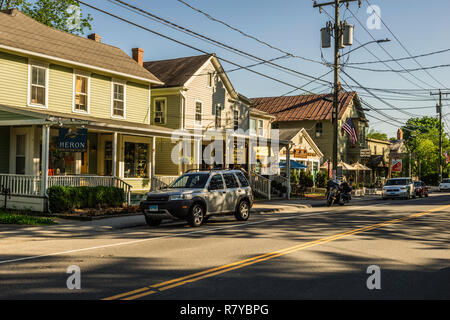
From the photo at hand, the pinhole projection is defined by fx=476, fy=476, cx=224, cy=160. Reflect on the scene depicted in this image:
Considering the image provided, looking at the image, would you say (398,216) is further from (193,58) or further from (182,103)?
(193,58)

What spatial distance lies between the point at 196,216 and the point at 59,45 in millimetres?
→ 13570

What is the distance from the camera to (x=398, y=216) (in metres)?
19.4

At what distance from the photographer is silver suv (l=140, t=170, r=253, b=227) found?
15188 mm

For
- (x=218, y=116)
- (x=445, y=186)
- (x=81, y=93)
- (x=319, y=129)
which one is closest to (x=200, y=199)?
(x=81, y=93)

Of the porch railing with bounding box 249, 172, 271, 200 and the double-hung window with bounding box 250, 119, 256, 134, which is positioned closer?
the porch railing with bounding box 249, 172, 271, 200

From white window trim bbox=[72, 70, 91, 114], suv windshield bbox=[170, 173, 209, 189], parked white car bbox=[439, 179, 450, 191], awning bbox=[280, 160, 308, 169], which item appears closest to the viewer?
suv windshield bbox=[170, 173, 209, 189]

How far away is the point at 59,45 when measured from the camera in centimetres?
2400

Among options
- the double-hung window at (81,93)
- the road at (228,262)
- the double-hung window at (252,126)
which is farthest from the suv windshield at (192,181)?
the double-hung window at (252,126)

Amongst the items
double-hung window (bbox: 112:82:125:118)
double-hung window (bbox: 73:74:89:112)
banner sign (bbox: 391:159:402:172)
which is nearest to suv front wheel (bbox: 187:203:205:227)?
double-hung window (bbox: 73:74:89:112)

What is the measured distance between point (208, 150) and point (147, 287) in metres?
25.1

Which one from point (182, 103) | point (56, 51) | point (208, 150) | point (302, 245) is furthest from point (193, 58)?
point (302, 245)

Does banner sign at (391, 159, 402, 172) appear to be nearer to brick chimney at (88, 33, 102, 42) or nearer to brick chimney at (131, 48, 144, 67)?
brick chimney at (131, 48, 144, 67)

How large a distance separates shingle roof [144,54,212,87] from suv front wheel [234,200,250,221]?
14623 mm

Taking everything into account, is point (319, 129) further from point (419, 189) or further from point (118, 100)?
point (118, 100)
